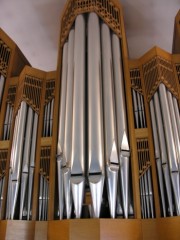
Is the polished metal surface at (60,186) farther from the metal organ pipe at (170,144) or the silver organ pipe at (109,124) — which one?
the metal organ pipe at (170,144)

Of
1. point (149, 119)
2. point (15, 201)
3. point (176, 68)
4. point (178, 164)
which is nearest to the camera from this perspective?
point (178, 164)

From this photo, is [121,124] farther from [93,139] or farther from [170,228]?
[170,228]

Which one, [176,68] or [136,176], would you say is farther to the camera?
[176,68]

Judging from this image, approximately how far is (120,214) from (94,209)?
0.40 m

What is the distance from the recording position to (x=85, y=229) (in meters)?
3.35

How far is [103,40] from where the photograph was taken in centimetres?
519

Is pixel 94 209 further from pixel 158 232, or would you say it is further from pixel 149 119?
pixel 149 119

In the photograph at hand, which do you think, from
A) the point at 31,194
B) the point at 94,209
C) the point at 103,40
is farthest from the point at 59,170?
the point at 103,40

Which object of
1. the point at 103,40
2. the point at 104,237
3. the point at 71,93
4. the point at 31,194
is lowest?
the point at 104,237

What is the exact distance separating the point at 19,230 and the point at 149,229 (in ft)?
5.74

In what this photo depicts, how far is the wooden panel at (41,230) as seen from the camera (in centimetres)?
396

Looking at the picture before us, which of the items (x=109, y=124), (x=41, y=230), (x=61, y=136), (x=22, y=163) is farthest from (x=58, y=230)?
(x=109, y=124)

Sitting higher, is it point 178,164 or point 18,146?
point 18,146

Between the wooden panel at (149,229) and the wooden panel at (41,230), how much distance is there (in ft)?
4.48
